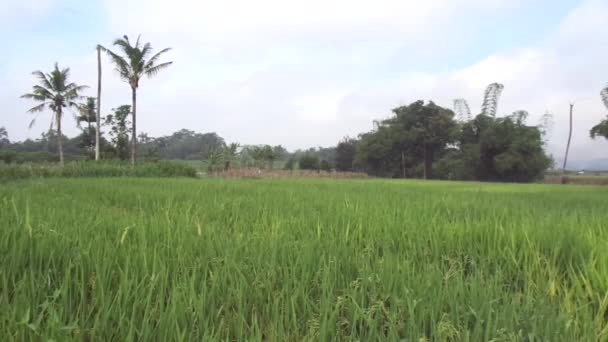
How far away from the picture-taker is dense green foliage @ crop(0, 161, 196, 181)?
1625 centimetres

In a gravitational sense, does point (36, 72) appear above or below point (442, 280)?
above

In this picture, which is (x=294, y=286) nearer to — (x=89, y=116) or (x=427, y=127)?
(x=89, y=116)

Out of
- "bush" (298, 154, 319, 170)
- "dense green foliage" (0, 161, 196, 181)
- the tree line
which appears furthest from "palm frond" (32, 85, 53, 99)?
"bush" (298, 154, 319, 170)

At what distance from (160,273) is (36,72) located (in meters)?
32.0

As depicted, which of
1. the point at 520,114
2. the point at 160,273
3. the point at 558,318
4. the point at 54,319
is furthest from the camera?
the point at 520,114

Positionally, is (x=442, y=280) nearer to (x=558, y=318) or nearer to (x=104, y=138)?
(x=558, y=318)

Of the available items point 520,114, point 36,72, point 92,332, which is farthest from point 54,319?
point 520,114

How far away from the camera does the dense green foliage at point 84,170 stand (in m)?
16.2

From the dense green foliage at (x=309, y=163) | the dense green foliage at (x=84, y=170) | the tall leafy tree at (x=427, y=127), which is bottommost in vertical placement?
the dense green foliage at (x=84, y=170)

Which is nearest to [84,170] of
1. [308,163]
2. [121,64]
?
[121,64]

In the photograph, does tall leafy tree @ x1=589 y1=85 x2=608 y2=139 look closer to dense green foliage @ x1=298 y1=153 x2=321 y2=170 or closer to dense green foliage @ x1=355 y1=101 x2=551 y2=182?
Result: dense green foliage @ x1=355 y1=101 x2=551 y2=182

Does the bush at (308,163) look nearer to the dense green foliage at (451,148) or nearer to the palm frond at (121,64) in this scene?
the dense green foliage at (451,148)

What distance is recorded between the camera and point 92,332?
127cm

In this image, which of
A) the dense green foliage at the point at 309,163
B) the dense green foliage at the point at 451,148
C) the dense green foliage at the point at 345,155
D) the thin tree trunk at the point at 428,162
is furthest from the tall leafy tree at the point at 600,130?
the dense green foliage at the point at 345,155
